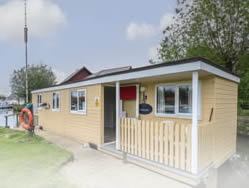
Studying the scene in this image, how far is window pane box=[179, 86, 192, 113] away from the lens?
13.6 ft

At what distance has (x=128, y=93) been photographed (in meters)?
5.61

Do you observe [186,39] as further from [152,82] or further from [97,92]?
[97,92]

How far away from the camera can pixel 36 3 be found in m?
10.8

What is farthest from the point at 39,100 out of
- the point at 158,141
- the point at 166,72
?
the point at 166,72

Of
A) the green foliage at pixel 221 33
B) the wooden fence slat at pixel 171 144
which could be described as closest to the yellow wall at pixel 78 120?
the wooden fence slat at pixel 171 144

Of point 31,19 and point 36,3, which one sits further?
point 31,19

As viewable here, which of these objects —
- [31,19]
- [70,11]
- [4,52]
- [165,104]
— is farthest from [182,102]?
[4,52]

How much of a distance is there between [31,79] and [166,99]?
22.4m

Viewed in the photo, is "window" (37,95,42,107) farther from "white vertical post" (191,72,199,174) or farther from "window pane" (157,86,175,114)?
"white vertical post" (191,72,199,174)

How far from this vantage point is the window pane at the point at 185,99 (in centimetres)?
414

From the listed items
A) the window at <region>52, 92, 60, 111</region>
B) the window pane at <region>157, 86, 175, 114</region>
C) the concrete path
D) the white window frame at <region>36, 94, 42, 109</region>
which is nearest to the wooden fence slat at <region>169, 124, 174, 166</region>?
the concrete path

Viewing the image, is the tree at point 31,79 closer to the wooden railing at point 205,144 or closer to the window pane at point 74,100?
the window pane at point 74,100

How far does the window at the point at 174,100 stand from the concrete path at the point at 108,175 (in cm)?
183

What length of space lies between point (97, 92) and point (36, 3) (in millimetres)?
10276
